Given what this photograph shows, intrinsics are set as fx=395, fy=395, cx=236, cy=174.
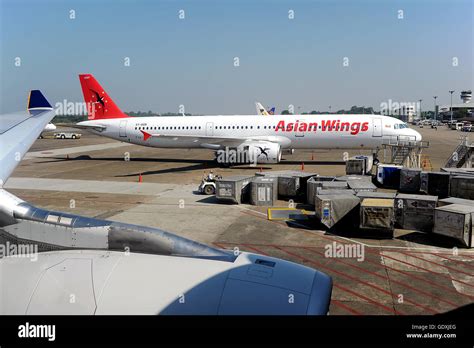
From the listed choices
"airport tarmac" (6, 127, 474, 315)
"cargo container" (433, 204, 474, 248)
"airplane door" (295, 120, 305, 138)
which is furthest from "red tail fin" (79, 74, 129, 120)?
"cargo container" (433, 204, 474, 248)

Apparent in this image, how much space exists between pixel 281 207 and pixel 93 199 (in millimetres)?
11529

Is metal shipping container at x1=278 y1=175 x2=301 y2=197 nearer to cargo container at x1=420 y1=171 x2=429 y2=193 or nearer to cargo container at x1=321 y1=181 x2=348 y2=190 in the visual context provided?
cargo container at x1=321 y1=181 x2=348 y2=190

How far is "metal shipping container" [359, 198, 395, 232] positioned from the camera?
16.2 metres

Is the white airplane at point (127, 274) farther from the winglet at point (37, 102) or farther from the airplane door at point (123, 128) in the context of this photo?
the airplane door at point (123, 128)

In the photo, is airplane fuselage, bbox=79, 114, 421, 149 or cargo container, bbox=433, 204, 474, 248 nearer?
cargo container, bbox=433, 204, 474, 248

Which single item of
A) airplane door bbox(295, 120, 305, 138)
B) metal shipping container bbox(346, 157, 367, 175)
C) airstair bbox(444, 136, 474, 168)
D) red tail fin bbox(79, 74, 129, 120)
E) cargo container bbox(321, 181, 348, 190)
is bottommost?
cargo container bbox(321, 181, 348, 190)

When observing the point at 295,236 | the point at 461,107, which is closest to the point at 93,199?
the point at 295,236

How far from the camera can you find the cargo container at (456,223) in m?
15.1

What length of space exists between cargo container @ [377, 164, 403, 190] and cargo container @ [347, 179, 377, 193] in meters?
5.00

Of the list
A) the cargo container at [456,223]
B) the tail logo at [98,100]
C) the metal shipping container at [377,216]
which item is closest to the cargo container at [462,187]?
the cargo container at [456,223]

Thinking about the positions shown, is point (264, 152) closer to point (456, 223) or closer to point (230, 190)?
point (230, 190)
